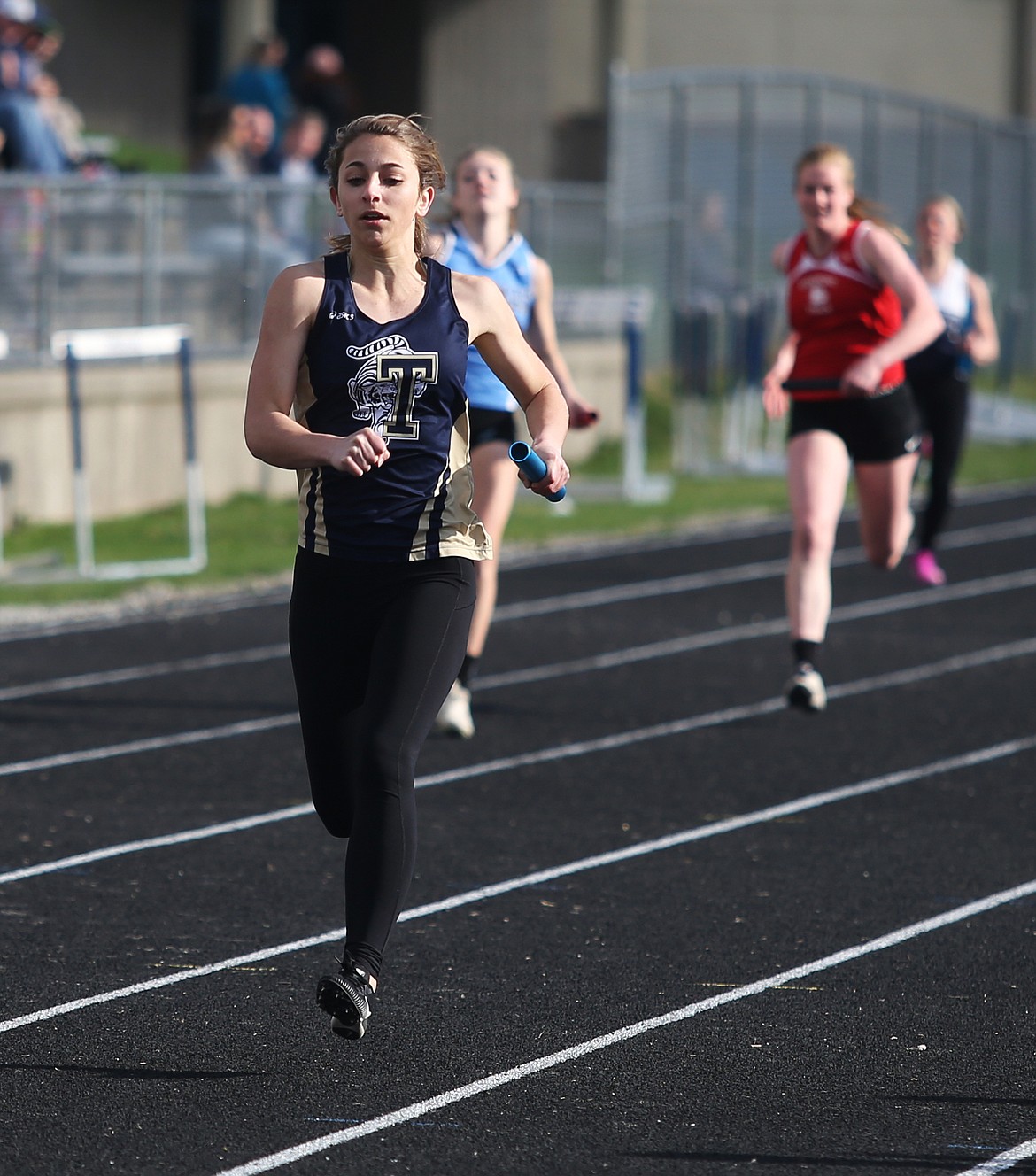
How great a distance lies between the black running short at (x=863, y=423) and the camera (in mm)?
8414

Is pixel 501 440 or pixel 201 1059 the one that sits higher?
pixel 501 440

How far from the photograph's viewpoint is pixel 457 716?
810 centimetres

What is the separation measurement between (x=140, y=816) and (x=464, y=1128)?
2.97 meters

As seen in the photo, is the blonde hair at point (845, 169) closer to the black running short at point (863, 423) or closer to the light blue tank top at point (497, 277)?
the black running short at point (863, 423)

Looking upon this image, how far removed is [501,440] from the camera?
7.96 m

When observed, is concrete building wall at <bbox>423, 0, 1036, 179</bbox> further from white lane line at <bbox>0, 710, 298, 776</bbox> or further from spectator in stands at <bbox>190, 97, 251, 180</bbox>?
white lane line at <bbox>0, 710, 298, 776</bbox>

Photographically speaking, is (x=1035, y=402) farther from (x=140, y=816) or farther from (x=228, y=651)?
(x=140, y=816)

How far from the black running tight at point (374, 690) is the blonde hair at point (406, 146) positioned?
73cm

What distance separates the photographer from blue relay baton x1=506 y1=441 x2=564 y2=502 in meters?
4.48

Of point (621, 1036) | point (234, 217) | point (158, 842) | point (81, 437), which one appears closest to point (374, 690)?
point (621, 1036)

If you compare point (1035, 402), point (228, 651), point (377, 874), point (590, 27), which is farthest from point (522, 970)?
point (590, 27)

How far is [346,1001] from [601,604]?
753 centimetres

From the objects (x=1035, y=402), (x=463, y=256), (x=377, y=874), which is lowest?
(x=1035, y=402)

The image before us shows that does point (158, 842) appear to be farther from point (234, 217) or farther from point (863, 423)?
point (234, 217)
